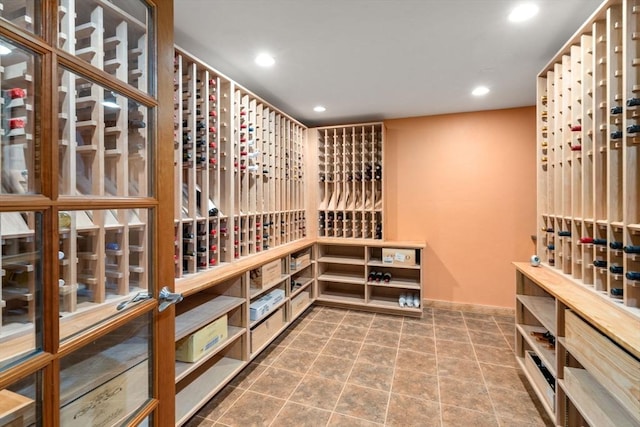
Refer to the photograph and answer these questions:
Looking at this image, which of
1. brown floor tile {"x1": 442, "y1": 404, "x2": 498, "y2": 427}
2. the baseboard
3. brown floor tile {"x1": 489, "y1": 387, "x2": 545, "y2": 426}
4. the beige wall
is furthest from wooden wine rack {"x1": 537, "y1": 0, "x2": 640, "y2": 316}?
the baseboard

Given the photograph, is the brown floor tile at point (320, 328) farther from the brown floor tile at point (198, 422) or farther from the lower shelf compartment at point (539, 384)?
the lower shelf compartment at point (539, 384)

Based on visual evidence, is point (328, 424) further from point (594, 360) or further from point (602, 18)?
point (602, 18)

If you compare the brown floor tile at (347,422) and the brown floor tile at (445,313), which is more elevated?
the brown floor tile at (445,313)

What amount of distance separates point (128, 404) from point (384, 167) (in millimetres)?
3571

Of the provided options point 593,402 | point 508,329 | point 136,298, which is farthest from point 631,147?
point 508,329

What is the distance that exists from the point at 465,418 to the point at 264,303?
5.84ft

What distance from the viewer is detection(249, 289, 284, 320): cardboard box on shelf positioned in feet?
8.50

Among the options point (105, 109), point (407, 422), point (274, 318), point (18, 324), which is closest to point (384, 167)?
point (274, 318)

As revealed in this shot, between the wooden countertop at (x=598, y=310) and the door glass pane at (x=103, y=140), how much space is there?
77.9 inches

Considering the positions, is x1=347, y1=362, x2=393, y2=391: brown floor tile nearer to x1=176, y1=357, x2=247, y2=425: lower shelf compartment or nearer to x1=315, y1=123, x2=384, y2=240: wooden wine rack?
x1=176, y1=357, x2=247, y2=425: lower shelf compartment

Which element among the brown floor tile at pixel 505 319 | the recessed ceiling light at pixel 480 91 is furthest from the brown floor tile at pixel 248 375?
the recessed ceiling light at pixel 480 91

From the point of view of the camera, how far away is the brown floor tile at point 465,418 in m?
1.93

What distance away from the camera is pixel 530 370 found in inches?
89.1

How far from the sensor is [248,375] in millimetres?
2477
